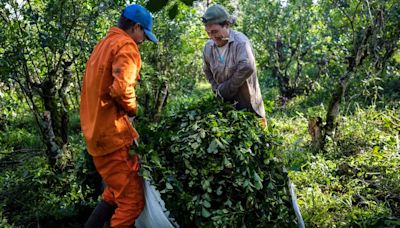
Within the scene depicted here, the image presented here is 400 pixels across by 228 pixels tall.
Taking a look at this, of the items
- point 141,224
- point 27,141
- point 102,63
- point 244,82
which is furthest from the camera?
point 27,141

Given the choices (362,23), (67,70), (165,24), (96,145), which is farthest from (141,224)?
(362,23)

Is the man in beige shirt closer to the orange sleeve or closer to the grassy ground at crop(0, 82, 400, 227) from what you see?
the grassy ground at crop(0, 82, 400, 227)

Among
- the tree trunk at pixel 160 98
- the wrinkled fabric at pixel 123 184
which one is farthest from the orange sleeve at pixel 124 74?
the tree trunk at pixel 160 98

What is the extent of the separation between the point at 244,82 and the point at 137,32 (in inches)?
35.7

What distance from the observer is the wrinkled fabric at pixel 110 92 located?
2.51 m

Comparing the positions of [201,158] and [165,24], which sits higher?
[165,24]

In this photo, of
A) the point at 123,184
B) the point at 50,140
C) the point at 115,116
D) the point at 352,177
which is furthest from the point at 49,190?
the point at 352,177

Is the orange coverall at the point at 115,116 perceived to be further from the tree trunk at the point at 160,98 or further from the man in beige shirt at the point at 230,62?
the tree trunk at the point at 160,98

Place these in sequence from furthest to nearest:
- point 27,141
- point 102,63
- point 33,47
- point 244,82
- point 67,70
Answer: point 27,141 < point 67,70 < point 33,47 < point 244,82 < point 102,63

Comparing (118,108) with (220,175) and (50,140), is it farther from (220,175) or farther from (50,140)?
(50,140)

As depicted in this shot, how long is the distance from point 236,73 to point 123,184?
3.69 feet

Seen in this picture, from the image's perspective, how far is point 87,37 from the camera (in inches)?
163

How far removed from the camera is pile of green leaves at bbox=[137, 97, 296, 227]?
2525mm

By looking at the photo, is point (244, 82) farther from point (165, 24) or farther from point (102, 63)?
point (165, 24)
